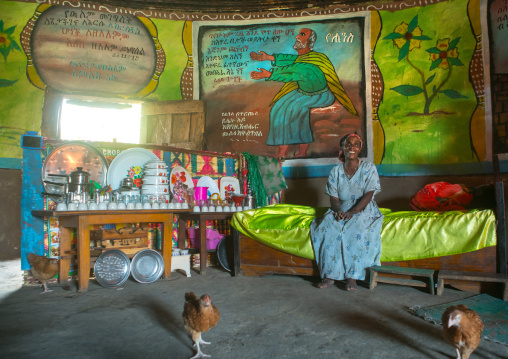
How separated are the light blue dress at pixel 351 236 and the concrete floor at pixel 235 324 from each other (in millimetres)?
226

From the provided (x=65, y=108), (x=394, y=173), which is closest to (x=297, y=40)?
(x=394, y=173)

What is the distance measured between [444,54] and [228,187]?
413 centimetres

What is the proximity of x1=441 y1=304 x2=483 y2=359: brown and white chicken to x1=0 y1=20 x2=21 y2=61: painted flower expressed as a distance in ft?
24.0

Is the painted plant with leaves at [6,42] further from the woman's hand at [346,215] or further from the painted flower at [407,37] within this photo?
the painted flower at [407,37]

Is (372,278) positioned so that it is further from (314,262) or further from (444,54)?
(444,54)

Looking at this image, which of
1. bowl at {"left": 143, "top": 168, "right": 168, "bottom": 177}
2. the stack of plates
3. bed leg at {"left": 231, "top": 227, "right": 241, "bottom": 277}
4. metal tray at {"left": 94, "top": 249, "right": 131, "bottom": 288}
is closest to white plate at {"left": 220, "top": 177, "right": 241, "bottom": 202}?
Answer: bed leg at {"left": 231, "top": 227, "right": 241, "bottom": 277}

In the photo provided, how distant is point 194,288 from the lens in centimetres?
400

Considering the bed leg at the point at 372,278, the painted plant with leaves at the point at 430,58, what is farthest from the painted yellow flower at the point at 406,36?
the bed leg at the point at 372,278

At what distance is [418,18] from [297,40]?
2.07 meters

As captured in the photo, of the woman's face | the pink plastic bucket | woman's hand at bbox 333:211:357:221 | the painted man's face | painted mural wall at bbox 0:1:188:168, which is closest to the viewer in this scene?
woman's hand at bbox 333:211:357:221

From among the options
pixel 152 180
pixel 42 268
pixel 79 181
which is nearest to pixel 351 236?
pixel 152 180

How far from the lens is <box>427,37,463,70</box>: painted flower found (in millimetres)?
6109

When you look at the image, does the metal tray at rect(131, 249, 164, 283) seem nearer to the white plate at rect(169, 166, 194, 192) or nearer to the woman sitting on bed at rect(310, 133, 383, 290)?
the white plate at rect(169, 166, 194, 192)

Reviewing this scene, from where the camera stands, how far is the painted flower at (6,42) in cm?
638
